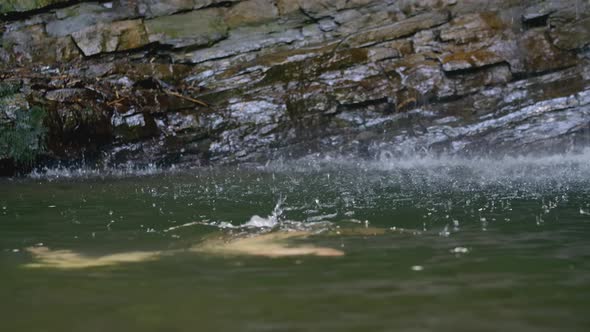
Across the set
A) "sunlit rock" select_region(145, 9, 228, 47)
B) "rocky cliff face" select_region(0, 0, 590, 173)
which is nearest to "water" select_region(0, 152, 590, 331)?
"rocky cliff face" select_region(0, 0, 590, 173)

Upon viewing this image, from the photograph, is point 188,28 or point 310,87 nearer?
point 310,87

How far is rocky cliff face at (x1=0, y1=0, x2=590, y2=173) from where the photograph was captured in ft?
42.1

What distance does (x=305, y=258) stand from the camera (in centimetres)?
425

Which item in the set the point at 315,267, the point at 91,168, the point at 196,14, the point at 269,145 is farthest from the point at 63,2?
the point at 315,267

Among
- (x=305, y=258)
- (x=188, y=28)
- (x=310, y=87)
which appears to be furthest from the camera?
(x=188, y=28)

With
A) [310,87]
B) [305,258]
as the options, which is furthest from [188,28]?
[305,258]

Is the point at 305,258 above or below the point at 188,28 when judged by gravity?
below

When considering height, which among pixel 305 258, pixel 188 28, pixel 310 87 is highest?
pixel 188 28

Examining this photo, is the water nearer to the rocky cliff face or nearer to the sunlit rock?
the rocky cliff face

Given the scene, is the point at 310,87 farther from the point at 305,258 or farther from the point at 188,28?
the point at 305,258

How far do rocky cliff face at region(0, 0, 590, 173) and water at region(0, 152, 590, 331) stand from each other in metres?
4.31

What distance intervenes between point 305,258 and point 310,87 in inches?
379

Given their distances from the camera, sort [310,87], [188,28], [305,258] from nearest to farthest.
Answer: [305,258] < [310,87] < [188,28]

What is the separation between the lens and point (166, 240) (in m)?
5.16
